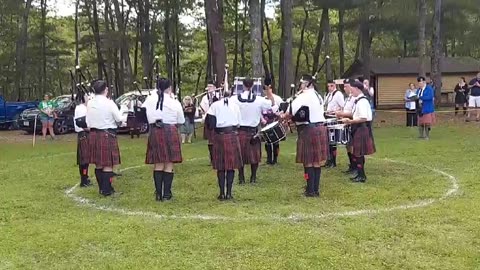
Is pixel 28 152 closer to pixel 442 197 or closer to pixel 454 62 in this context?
pixel 442 197

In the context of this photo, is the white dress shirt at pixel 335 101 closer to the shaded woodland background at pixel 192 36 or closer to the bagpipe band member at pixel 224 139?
the bagpipe band member at pixel 224 139

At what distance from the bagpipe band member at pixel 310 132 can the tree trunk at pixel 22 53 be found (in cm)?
2130

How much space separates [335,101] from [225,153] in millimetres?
3218

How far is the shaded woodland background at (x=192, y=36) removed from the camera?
22891mm

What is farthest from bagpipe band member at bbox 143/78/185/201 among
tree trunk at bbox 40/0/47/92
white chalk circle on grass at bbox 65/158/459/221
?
tree trunk at bbox 40/0/47/92

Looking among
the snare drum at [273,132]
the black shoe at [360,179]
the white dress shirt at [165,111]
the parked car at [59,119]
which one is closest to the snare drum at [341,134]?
the black shoe at [360,179]

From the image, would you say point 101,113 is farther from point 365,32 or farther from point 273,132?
point 365,32

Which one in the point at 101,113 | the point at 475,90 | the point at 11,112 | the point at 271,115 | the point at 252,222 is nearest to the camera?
the point at 252,222

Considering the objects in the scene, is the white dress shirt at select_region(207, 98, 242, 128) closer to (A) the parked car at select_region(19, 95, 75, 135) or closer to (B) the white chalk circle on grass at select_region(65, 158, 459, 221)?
(B) the white chalk circle on grass at select_region(65, 158, 459, 221)

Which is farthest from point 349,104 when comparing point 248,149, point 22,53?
point 22,53

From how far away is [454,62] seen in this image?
106 ft

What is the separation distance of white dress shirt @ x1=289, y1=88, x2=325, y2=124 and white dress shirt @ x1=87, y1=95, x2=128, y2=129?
7.28 ft

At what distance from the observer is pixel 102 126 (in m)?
7.79

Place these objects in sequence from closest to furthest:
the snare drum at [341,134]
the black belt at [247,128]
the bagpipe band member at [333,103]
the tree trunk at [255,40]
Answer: the snare drum at [341,134] < the black belt at [247,128] < the bagpipe band member at [333,103] < the tree trunk at [255,40]
